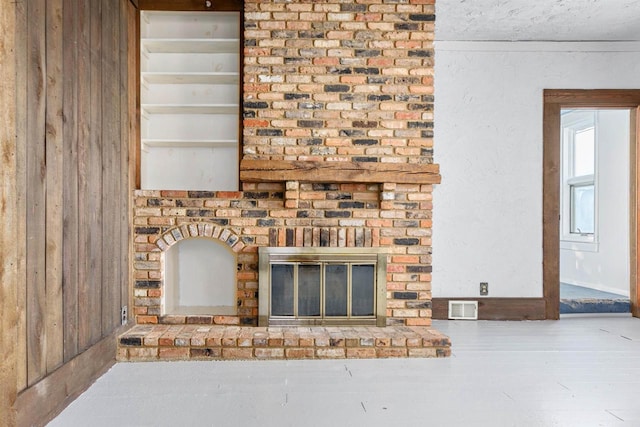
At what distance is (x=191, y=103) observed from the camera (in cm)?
314

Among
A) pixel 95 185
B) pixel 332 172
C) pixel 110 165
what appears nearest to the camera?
pixel 95 185

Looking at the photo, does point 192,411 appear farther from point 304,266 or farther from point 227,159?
point 227,159

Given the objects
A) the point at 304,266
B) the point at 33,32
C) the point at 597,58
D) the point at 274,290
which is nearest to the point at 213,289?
the point at 274,290

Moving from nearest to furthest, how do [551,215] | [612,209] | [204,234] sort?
[204,234], [551,215], [612,209]

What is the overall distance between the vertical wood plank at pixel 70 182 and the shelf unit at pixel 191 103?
3.44 feet

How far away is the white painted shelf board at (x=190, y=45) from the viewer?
9.66ft

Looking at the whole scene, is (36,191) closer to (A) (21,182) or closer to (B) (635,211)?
(A) (21,182)

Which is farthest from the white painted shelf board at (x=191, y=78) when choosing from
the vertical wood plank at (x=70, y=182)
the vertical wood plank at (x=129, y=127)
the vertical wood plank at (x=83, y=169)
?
the vertical wood plank at (x=70, y=182)

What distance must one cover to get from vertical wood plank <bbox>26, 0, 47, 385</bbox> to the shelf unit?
52.8 inches

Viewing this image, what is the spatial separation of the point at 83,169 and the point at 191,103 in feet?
4.06

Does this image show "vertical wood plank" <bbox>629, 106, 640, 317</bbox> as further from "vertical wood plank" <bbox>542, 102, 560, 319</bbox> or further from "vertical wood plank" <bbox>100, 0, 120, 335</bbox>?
"vertical wood plank" <bbox>100, 0, 120, 335</bbox>

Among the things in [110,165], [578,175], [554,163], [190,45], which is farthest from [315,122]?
[578,175]

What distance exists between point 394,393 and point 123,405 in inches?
50.4

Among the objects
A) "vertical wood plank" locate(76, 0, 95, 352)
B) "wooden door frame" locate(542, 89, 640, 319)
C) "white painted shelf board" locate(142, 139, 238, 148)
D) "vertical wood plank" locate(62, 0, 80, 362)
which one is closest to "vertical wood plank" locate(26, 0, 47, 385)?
"vertical wood plank" locate(62, 0, 80, 362)
